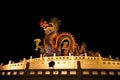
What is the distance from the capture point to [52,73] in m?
15.4

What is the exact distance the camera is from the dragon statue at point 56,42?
89.4ft

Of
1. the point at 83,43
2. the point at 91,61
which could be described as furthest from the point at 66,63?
the point at 83,43

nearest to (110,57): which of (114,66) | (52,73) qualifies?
(114,66)

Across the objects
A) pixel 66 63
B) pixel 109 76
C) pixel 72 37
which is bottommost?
pixel 109 76

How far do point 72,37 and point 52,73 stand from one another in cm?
1398

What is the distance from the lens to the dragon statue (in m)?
27.2

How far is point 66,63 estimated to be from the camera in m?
23.2

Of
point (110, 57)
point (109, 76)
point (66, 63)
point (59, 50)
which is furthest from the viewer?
point (59, 50)

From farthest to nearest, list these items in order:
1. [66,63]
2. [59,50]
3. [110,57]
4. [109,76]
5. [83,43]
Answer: [83,43], [59,50], [110,57], [66,63], [109,76]

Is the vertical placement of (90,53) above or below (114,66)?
above

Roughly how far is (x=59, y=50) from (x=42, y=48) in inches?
95.5

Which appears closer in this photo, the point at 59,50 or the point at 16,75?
the point at 16,75

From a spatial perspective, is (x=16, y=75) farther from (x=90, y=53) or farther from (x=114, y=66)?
(x=90, y=53)

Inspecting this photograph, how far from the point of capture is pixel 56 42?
92.7 ft
